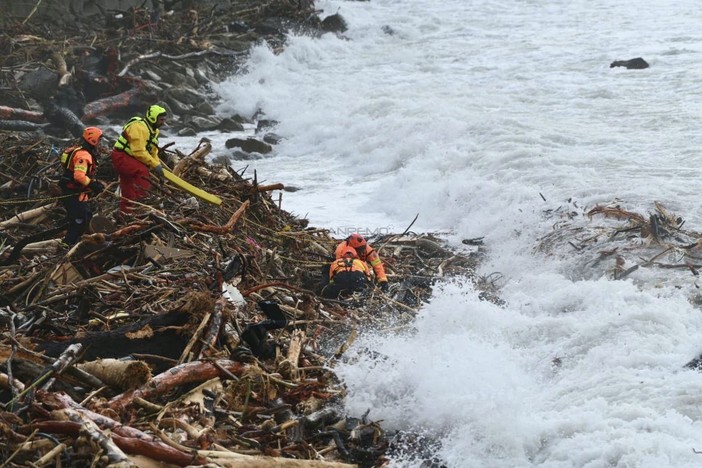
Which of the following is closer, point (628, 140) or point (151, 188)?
point (151, 188)

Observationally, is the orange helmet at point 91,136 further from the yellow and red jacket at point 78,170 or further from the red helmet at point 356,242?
the red helmet at point 356,242

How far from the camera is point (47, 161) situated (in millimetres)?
10719

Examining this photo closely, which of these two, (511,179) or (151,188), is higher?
(151,188)

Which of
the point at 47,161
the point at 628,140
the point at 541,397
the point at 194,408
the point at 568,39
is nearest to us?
the point at 194,408

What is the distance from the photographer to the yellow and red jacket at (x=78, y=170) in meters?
9.24

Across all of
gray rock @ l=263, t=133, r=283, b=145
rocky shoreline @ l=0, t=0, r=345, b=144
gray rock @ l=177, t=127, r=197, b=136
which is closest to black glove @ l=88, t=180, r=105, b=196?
rocky shoreline @ l=0, t=0, r=345, b=144

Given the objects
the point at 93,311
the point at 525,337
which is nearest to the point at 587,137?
the point at 525,337

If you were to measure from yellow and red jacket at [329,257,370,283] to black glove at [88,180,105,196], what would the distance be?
2612 millimetres

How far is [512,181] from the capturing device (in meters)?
14.3

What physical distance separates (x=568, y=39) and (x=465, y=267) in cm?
1605

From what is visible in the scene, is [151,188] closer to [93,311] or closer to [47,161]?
[47,161]

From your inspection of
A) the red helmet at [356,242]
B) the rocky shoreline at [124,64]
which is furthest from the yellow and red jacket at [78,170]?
the rocky shoreline at [124,64]

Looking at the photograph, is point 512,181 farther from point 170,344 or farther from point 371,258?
point 170,344

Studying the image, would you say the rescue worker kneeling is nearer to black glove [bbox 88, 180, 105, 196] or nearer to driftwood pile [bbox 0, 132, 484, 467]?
driftwood pile [bbox 0, 132, 484, 467]
